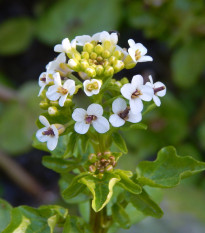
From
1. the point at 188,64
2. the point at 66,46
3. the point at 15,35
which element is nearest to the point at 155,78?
the point at 188,64

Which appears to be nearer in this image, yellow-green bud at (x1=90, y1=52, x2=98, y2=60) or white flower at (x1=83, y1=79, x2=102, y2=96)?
white flower at (x1=83, y1=79, x2=102, y2=96)

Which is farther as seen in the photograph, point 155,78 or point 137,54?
point 155,78

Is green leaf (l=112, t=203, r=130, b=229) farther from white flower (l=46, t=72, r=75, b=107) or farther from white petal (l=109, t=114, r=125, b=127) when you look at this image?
white flower (l=46, t=72, r=75, b=107)

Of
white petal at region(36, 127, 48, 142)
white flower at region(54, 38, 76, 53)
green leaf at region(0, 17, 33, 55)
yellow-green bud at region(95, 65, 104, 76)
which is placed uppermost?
green leaf at region(0, 17, 33, 55)

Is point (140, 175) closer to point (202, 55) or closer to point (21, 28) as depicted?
point (202, 55)

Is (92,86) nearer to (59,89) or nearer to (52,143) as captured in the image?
(59,89)

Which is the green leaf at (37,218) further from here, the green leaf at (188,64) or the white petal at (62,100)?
the green leaf at (188,64)

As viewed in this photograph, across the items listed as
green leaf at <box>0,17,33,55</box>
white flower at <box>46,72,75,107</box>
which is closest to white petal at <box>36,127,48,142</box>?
white flower at <box>46,72,75,107</box>
